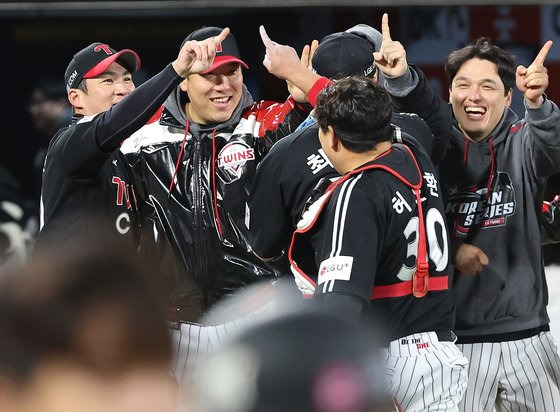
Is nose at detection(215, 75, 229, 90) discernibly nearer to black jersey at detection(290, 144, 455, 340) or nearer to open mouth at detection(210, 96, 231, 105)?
open mouth at detection(210, 96, 231, 105)

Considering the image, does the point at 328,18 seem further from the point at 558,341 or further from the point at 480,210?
the point at 480,210

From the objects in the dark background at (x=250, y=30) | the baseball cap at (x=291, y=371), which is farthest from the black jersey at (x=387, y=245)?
the dark background at (x=250, y=30)

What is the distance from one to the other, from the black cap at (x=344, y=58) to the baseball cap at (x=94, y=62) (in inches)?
41.7

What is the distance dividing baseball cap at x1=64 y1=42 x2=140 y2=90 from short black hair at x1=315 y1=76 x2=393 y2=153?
161 centimetres

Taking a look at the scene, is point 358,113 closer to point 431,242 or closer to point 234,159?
point 431,242

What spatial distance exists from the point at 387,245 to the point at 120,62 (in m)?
1.96

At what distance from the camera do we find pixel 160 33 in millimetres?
7660

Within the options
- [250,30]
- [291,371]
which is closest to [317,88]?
[291,371]

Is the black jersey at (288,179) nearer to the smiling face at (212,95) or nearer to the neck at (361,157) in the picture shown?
the neck at (361,157)

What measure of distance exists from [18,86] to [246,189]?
3903mm

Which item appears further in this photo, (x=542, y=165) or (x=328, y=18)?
(x=328, y=18)

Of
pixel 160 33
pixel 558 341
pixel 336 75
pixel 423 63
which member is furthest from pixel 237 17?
→ pixel 336 75

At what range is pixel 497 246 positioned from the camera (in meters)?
4.56

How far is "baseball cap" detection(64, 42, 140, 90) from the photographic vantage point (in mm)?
4789
